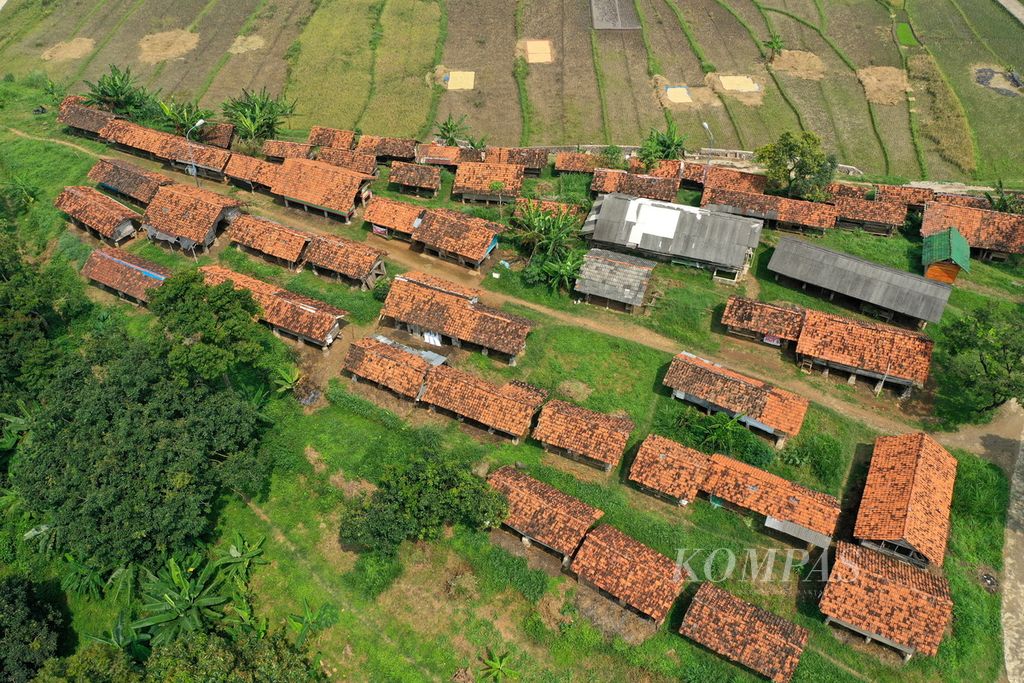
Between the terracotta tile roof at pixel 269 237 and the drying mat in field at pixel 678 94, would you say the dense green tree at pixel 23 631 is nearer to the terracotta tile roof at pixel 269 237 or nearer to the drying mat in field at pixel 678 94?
the terracotta tile roof at pixel 269 237

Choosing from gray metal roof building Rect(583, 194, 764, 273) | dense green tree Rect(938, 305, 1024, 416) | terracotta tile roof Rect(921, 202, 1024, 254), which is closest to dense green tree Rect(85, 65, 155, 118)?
gray metal roof building Rect(583, 194, 764, 273)

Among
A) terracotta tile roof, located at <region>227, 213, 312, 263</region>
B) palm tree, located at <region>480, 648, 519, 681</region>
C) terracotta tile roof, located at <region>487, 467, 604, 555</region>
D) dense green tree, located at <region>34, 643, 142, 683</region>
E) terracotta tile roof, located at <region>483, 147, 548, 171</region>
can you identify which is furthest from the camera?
terracotta tile roof, located at <region>483, 147, 548, 171</region>

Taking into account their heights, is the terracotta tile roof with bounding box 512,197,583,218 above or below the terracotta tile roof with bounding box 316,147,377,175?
below

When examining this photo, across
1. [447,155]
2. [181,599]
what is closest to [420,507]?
[181,599]

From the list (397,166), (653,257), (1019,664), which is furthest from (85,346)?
(1019,664)

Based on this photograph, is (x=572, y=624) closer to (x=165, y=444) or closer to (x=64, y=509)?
(x=165, y=444)

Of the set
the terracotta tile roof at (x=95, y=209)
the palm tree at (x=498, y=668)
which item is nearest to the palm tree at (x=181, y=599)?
the palm tree at (x=498, y=668)

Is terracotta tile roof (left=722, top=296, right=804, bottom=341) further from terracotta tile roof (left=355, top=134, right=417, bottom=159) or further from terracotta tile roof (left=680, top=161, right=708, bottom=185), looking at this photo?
terracotta tile roof (left=355, top=134, right=417, bottom=159)
